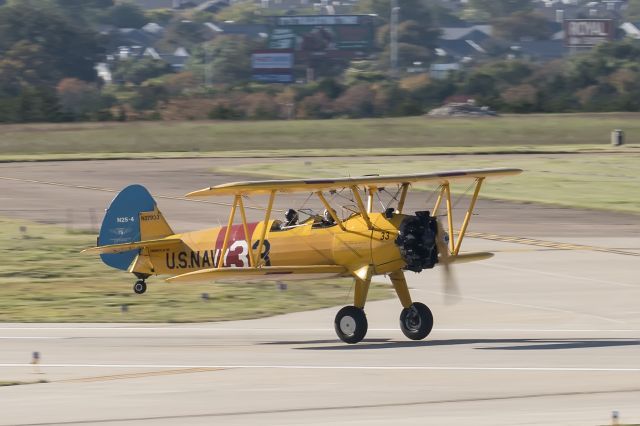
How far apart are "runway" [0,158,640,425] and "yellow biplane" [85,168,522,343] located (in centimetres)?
108

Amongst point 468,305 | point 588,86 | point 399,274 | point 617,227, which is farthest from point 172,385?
point 588,86

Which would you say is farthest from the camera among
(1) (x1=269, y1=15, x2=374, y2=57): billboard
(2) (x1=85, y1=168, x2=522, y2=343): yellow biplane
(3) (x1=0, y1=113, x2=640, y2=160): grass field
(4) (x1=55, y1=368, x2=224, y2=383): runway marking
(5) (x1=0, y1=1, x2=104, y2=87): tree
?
(1) (x1=269, y1=15, x2=374, y2=57): billboard

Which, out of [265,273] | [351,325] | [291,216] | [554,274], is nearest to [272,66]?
[554,274]

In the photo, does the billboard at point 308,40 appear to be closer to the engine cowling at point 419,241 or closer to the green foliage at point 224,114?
the green foliage at point 224,114

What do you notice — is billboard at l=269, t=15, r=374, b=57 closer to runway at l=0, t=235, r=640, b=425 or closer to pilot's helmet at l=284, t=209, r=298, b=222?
runway at l=0, t=235, r=640, b=425

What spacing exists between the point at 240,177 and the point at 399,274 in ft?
114

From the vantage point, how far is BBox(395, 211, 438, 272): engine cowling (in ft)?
64.6

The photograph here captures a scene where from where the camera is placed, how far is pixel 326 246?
20734 millimetres

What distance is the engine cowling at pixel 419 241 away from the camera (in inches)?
776

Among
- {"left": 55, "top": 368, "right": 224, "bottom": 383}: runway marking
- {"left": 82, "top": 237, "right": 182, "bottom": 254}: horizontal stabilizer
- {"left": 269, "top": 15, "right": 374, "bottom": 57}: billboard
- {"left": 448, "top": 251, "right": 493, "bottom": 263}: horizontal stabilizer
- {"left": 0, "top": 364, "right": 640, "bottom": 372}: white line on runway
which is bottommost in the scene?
{"left": 0, "top": 364, "right": 640, "bottom": 372}: white line on runway

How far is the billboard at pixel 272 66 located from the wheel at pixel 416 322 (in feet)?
487

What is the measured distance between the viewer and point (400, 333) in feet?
73.0

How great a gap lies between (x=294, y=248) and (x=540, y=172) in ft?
119

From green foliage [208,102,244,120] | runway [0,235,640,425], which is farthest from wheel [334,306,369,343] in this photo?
green foliage [208,102,244,120]
